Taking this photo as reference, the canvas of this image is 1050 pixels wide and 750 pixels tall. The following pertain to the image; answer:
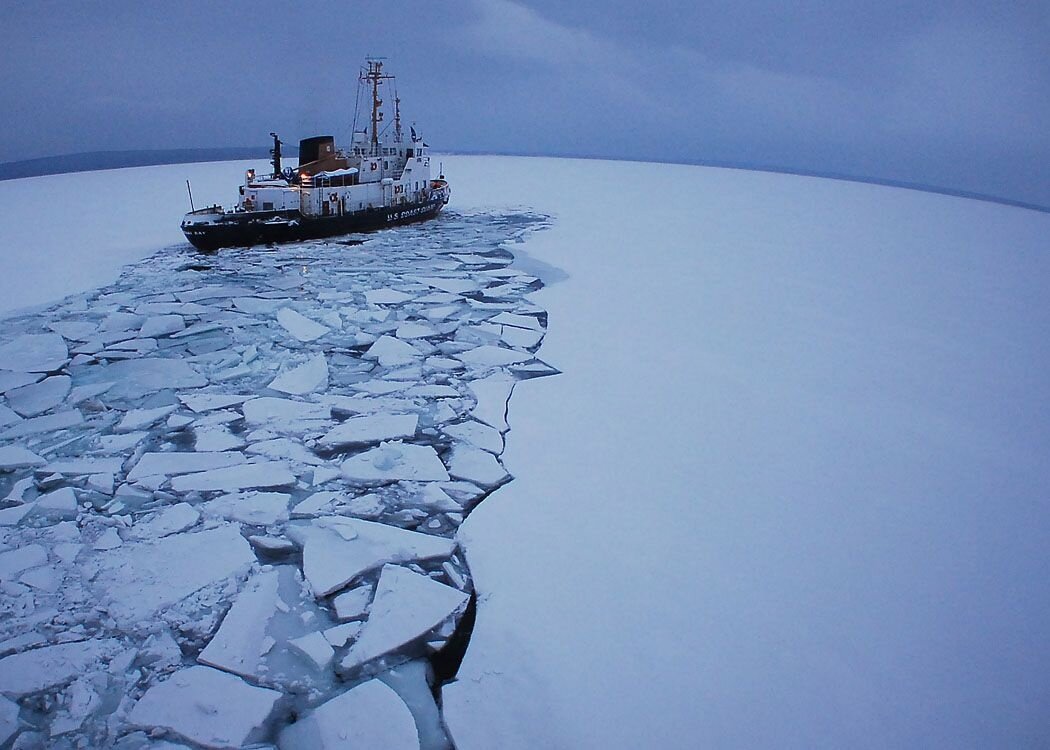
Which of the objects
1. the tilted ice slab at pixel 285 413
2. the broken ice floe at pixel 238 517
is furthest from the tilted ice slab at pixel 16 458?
the tilted ice slab at pixel 285 413

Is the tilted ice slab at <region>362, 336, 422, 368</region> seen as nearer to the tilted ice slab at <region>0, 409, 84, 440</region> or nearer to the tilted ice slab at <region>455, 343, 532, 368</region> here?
the tilted ice slab at <region>455, 343, 532, 368</region>

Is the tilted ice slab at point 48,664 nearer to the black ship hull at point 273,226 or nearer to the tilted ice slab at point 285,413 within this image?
the tilted ice slab at point 285,413

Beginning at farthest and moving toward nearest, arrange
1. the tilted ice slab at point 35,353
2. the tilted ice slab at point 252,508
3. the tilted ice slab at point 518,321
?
1. the tilted ice slab at point 518,321
2. the tilted ice slab at point 35,353
3. the tilted ice slab at point 252,508

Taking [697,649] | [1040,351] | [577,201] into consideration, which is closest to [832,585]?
[697,649]

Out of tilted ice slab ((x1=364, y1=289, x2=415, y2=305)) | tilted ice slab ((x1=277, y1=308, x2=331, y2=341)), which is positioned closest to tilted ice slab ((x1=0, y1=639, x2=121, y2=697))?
tilted ice slab ((x1=277, y1=308, x2=331, y2=341))

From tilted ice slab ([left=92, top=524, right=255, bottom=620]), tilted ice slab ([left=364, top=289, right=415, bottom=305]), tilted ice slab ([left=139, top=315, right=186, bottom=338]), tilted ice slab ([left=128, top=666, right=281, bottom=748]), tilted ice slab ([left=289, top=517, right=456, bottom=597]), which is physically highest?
tilted ice slab ([left=364, top=289, right=415, bottom=305])

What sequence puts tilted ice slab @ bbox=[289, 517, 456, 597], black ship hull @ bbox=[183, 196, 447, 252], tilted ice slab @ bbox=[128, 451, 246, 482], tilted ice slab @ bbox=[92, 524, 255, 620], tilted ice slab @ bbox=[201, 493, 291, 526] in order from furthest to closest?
black ship hull @ bbox=[183, 196, 447, 252] < tilted ice slab @ bbox=[128, 451, 246, 482] < tilted ice slab @ bbox=[201, 493, 291, 526] < tilted ice slab @ bbox=[289, 517, 456, 597] < tilted ice slab @ bbox=[92, 524, 255, 620]

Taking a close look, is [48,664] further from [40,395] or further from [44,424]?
[40,395]

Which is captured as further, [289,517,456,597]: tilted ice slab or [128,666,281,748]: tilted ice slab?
[289,517,456,597]: tilted ice slab
